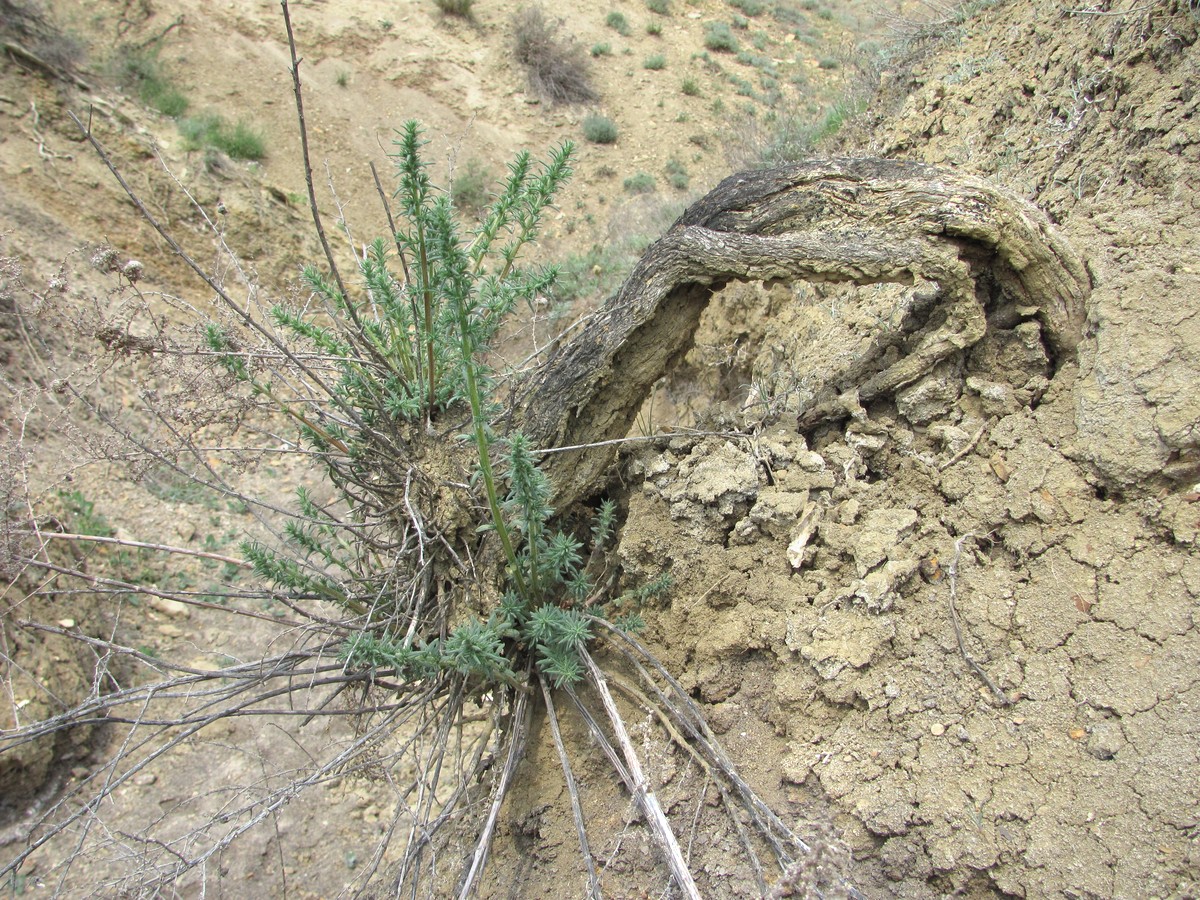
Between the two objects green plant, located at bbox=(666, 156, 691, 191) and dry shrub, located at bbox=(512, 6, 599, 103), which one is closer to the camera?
green plant, located at bbox=(666, 156, 691, 191)

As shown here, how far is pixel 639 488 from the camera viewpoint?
259 centimetres

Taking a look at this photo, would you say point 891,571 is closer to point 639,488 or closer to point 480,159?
point 639,488

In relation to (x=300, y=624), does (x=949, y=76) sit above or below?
above

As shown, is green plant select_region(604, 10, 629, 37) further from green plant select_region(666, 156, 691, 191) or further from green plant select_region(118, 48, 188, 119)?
green plant select_region(118, 48, 188, 119)

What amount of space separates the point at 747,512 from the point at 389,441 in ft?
4.01

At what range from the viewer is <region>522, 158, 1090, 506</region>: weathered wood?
86.2 inches

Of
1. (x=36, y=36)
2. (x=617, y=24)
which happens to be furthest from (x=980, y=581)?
(x=617, y=24)

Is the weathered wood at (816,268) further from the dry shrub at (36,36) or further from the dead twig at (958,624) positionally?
the dry shrub at (36,36)

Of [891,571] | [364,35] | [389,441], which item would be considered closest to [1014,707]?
[891,571]

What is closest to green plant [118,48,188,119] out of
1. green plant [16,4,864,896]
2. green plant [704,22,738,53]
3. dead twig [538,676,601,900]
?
green plant [16,4,864,896]

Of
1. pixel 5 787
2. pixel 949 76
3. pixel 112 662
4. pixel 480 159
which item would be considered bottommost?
pixel 5 787

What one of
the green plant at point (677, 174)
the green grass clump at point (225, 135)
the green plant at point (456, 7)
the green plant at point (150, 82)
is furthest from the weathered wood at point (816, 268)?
the green plant at point (456, 7)

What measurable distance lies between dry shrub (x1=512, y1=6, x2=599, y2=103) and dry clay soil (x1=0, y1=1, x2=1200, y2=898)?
9.55 metres

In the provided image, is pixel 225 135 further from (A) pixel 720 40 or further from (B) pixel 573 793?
(B) pixel 573 793
